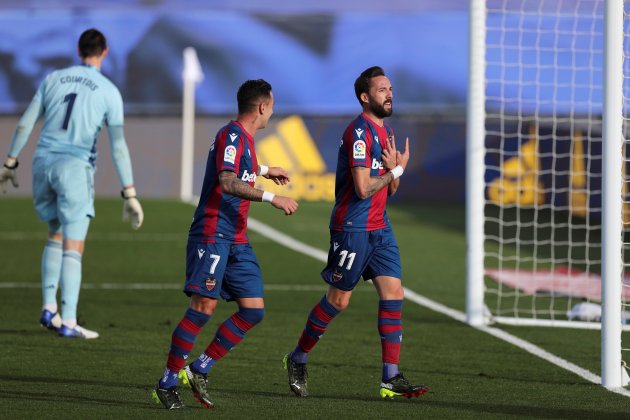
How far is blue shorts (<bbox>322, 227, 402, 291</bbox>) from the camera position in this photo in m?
7.62

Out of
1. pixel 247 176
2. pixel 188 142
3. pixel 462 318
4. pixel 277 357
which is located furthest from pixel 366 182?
pixel 188 142

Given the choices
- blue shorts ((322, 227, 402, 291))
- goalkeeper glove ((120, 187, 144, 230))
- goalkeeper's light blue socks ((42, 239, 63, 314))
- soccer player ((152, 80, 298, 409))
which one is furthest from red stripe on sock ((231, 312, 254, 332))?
goalkeeper's light blue socks ((42, 239, 63, 314))

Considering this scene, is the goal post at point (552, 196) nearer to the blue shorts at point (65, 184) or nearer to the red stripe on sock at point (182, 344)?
the red stripe on sock at point (182, 344)

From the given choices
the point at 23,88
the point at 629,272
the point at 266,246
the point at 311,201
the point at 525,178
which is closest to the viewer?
the point at 629,272

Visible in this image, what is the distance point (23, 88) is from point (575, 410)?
23.6 m

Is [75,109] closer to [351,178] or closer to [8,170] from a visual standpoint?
[8,170]

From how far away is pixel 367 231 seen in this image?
7.64m

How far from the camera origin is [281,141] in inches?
1000

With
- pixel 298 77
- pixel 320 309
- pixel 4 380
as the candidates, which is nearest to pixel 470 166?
pixel 320 309

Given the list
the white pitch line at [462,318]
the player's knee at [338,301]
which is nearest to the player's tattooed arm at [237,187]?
the player's knee at [338,301]

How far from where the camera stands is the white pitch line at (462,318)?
27.7 ft

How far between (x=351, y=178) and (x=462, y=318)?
12.2 feet

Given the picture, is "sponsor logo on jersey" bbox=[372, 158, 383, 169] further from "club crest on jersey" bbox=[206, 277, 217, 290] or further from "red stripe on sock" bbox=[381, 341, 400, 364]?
"club crest on jersey" bbox=[206, 277, 217, 290]

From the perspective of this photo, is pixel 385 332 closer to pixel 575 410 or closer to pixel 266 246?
pixel 575 410
